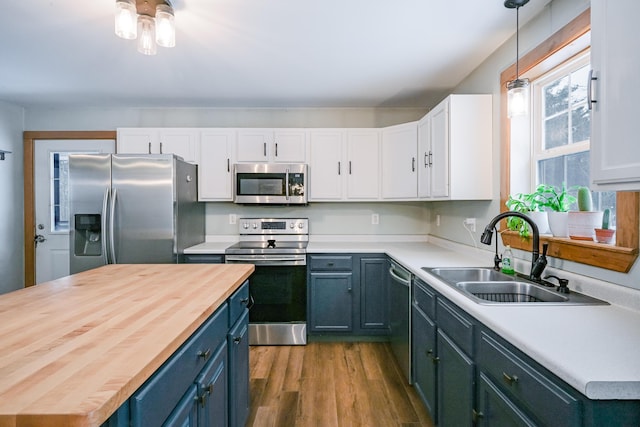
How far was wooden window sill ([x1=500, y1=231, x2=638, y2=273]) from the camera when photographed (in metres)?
1.36

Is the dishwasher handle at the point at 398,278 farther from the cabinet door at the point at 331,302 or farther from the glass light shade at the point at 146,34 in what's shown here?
the glass light shade at the point at 146,34

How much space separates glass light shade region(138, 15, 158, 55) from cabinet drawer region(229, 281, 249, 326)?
4.57 ft

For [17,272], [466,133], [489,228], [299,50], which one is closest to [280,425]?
[489,228]

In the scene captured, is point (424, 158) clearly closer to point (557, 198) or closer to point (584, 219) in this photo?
point (557, 198)

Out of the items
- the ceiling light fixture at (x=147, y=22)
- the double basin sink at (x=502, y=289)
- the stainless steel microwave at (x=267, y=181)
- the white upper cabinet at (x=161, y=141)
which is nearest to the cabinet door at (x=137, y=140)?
the white upper cabinet at (x=161, y=141)

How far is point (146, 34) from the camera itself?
1.82 meters

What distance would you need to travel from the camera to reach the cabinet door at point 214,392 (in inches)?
48.1

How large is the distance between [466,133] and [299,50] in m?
1.36

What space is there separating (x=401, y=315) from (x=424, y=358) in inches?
20.8

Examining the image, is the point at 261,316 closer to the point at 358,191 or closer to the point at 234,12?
the point at 358,191

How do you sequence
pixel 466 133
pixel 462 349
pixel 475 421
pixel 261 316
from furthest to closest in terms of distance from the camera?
pixel 261 316
pixel 466 133
pixel 462 349
pixel 475 421

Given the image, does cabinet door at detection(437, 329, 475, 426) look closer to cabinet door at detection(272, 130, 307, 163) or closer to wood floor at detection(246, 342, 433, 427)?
wood floor at detection(246, 342, 433, 427)

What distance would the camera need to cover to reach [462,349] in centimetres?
149

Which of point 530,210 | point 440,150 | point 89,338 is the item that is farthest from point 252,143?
point 89,338
